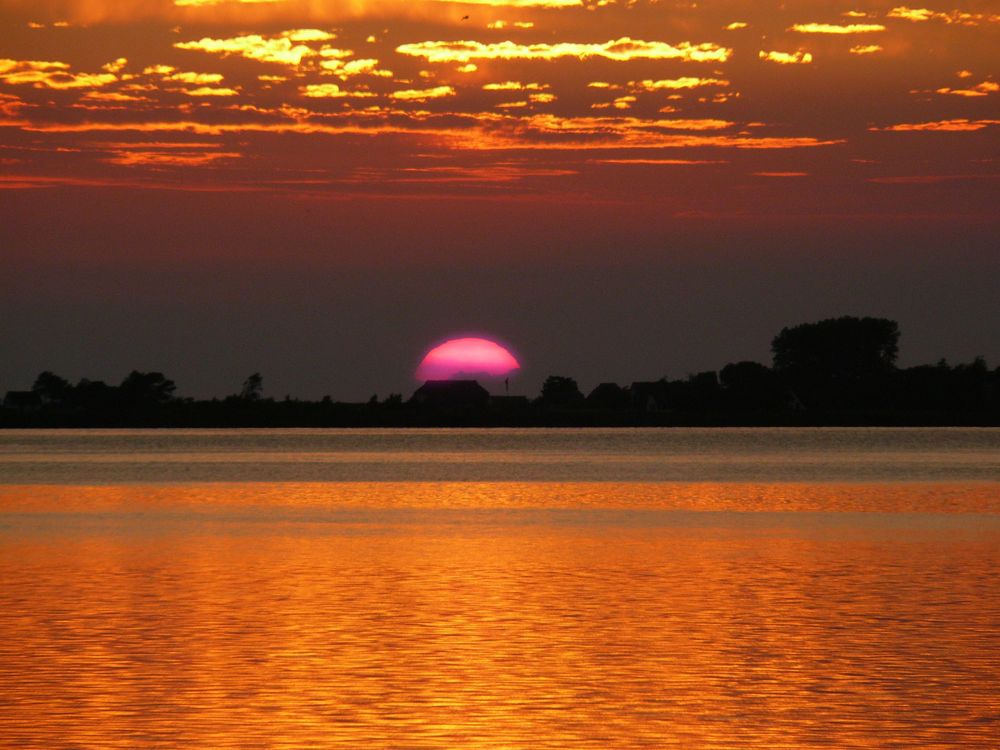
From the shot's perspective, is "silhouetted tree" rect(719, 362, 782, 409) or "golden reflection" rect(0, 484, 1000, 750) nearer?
"golden reflection" rect(0, 484, 1000, 750)

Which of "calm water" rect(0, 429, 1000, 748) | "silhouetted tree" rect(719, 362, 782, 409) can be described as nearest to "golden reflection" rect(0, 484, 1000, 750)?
"calm water" rect(0, 429, 1000, 748)

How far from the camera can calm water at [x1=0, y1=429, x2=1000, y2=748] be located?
14.8m

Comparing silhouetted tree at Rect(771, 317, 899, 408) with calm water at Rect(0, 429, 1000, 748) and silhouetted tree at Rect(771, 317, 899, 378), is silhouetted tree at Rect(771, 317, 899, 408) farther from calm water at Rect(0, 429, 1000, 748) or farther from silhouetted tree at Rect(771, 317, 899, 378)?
calm water at Rect(0, 429, 1000, 748)

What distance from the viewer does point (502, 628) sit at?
20.7 meters

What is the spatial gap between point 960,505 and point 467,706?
34948 mm

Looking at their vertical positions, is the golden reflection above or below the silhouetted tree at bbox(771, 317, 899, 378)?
below

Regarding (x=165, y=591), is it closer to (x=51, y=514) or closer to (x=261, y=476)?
(x=51, y=514)

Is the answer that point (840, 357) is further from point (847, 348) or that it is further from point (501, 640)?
point (501, 640)

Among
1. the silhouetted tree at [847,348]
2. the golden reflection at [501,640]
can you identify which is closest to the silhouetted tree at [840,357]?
the silhouetted tree at [847,348]

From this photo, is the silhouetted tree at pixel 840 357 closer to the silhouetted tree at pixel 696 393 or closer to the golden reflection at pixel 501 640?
the silhouetted tree at pixel 696 393

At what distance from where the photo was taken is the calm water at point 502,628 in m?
14.8

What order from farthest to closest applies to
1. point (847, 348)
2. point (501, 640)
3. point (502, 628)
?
1. point (847, 348)
2. point (502, 628)
3. point (501, 640)

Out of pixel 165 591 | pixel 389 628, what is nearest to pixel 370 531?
pixel 165 591

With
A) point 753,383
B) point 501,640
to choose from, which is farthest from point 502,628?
point 753,383
